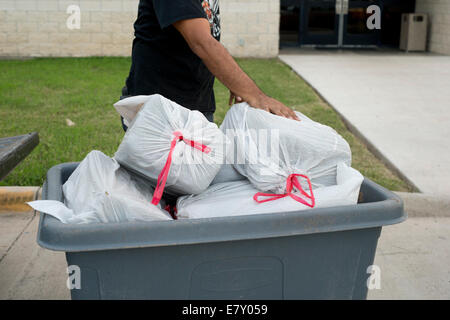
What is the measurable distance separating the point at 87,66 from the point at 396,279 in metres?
8.58

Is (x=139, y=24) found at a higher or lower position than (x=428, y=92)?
higher

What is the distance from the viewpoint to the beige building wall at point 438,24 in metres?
12.7

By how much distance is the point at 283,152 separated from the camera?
1.97 m

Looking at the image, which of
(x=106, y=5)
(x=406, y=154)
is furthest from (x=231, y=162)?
(x=106, y=5)

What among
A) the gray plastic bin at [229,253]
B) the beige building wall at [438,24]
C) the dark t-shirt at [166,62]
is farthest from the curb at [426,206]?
the beige building wall at [438,24]

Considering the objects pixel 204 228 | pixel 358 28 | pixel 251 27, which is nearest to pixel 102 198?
pixel 204 228

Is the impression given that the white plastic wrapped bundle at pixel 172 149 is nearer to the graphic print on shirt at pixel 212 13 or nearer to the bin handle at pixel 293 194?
the bin handle at pixel 293 194

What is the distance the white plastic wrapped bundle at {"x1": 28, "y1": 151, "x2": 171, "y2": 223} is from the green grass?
261 centimetres

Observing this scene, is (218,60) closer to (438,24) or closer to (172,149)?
(172,149)

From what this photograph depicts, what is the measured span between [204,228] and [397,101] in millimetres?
6326

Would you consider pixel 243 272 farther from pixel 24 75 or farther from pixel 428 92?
pixel 24 75

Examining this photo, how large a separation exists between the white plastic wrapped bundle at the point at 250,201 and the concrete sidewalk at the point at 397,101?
2.58 m
